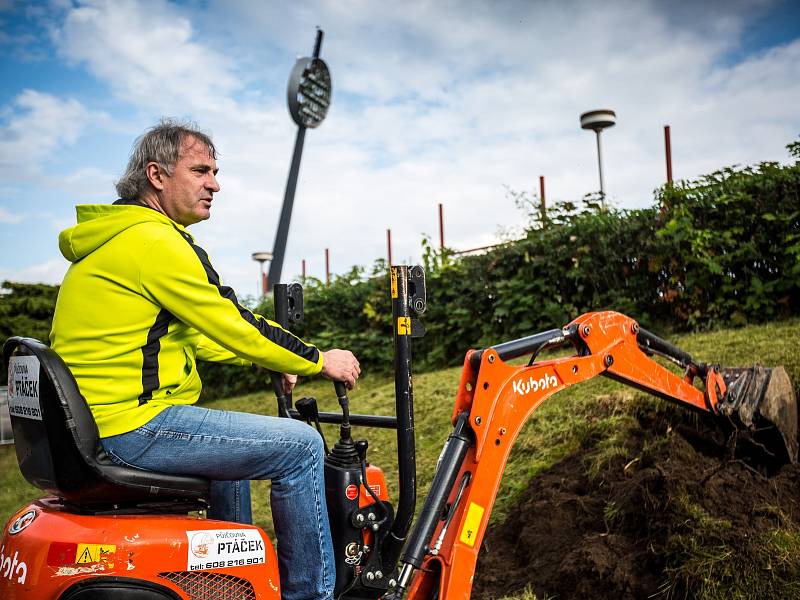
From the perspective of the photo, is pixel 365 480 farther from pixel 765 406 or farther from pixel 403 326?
pixel 765 406

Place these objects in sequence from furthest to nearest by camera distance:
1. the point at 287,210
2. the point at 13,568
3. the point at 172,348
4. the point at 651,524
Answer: the point at 287,210 < the point at 651,524 < the point at 172,348 < the point at 13,568

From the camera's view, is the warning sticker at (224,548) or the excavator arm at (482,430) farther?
the excavator arm at (482,430)

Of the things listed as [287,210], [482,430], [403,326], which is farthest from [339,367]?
[287,210]

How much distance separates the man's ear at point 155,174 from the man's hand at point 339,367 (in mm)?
868

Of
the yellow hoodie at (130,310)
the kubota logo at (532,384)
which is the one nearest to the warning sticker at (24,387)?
the yellow hoodie at (130,310)

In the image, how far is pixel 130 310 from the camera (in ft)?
8.28

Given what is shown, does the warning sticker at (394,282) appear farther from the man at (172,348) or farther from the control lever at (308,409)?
the control lever at (308,409)

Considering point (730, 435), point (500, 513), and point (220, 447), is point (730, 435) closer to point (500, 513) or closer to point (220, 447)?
point (500, 513)

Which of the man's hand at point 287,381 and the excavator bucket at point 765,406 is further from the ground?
the man's hand at point 287,381

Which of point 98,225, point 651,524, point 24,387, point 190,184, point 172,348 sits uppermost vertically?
point 190,184

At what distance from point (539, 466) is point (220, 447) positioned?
2.99 metres

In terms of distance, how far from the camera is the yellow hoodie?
2.51 meters

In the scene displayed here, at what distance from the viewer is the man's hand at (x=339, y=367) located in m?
2.82

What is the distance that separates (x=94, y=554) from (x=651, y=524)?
2664 mm
